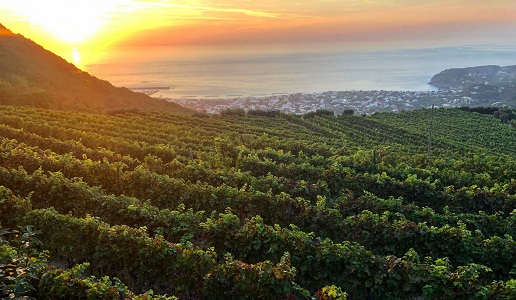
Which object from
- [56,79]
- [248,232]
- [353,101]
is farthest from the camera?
[353,101]

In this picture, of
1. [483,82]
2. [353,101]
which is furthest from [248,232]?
[483,82]

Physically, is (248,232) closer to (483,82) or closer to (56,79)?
(56,79)

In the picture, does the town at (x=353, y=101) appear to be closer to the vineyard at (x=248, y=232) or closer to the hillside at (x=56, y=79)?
the hillside at (x=56, y=79)

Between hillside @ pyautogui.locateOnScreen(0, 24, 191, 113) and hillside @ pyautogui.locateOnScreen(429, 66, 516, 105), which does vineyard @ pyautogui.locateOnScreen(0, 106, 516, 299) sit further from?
hillside @ pyautogui.locateOnScreen(429, 66, 516, 105)

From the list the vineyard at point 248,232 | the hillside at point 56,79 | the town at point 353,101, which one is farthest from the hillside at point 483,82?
the vineyard at point 248,232

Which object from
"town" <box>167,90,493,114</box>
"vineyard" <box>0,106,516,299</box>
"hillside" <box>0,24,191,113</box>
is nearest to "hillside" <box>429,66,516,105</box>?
"town" <box>167,90,493,114</box>

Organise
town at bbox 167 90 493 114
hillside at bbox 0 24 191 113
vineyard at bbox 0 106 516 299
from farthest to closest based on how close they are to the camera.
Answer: town at bbox 167 90 493 114
hillside at bbox 0 24 191 113
vineyard at bbox 0 106 516 299

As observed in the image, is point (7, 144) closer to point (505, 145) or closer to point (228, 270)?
point (228, 270)
